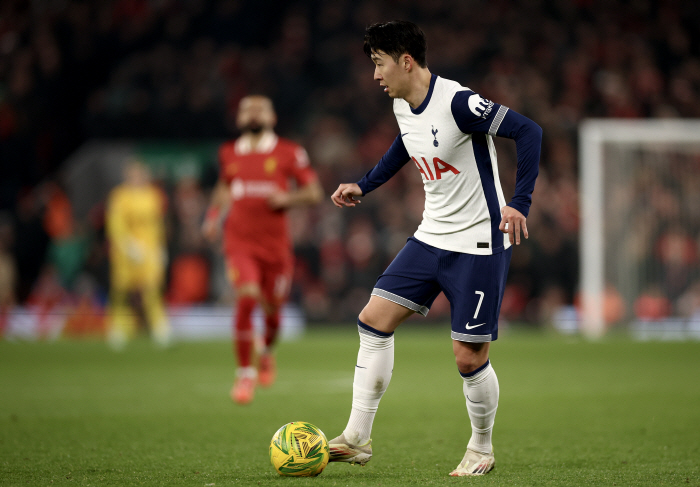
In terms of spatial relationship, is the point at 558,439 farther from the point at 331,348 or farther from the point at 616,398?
the point at 331,348

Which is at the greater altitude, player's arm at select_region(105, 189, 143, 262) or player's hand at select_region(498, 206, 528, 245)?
player's arm at select_region(105, 189, 143, 262)

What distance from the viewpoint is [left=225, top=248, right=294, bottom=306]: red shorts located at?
7.70 meters

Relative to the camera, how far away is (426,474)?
4.19m

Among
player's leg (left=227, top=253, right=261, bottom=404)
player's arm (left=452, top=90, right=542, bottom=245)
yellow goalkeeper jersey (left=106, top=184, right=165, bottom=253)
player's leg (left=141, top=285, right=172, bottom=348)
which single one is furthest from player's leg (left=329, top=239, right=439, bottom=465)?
yellow goalkeeper jersey (left=106, top=184, right=165, bottom=253)

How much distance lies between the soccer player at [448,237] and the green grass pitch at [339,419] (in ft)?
1.16

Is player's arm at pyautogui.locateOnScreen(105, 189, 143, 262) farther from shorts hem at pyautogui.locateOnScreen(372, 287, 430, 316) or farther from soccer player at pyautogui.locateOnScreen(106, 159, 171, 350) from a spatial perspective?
shorts hem at pyautogui.locateOnScreen(372, 287, 430, 316)

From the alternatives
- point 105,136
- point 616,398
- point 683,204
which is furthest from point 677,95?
point 616,398

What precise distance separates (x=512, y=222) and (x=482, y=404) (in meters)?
0.93

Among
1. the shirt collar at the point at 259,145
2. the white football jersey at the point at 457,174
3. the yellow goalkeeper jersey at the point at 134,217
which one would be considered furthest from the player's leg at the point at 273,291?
the yellow goalkeeper jersey at the point at 134,217

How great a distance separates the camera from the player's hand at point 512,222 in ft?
12.9

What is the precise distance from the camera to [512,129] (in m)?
4.10

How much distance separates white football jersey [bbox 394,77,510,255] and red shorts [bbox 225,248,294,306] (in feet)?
11.8

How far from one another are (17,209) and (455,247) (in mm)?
14461

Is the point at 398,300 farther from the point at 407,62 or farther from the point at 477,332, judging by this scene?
→ the point at 407,62
